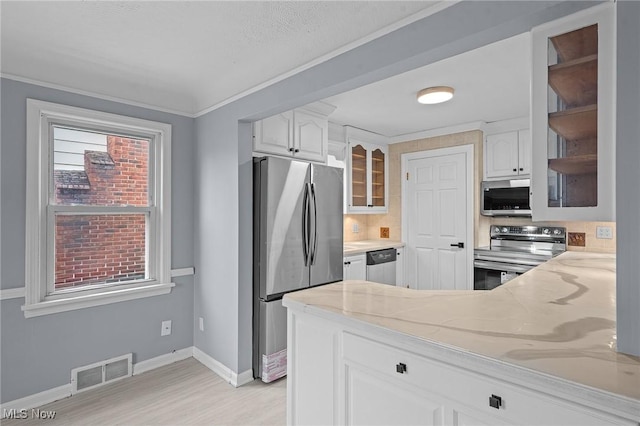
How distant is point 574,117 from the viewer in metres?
1.21

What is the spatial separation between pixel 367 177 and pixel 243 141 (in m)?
2.10

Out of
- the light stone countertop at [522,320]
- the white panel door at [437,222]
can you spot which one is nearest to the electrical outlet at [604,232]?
the white panel door at [437,222]

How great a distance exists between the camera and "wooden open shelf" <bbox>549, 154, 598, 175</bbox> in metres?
1.16

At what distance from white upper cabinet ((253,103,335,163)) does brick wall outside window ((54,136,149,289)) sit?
1.06 metres

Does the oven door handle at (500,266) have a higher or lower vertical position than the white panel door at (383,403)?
higher

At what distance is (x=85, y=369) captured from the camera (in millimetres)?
2568

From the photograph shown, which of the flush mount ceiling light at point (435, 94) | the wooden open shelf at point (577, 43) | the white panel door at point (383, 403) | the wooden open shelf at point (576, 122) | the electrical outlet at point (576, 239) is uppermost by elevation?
the flush mount ceiling light at point (435, 94)

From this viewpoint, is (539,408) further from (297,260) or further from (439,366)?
(297,260)

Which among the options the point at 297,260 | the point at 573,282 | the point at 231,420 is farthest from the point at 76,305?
the point at 573,282

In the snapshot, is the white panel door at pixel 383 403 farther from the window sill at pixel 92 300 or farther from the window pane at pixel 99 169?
the window pane at pixel 99 169

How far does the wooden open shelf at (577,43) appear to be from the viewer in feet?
3.82

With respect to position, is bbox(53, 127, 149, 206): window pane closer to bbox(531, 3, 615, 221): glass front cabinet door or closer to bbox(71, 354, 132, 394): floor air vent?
bbox(71, 354, 132, 394): floor air vent

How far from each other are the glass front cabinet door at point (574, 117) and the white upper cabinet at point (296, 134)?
6.62 ft

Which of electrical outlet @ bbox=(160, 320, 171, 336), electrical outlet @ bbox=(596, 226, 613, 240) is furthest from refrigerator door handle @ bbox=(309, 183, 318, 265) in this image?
electrical outlet @ bbox=(596, 226, 613, 240)
